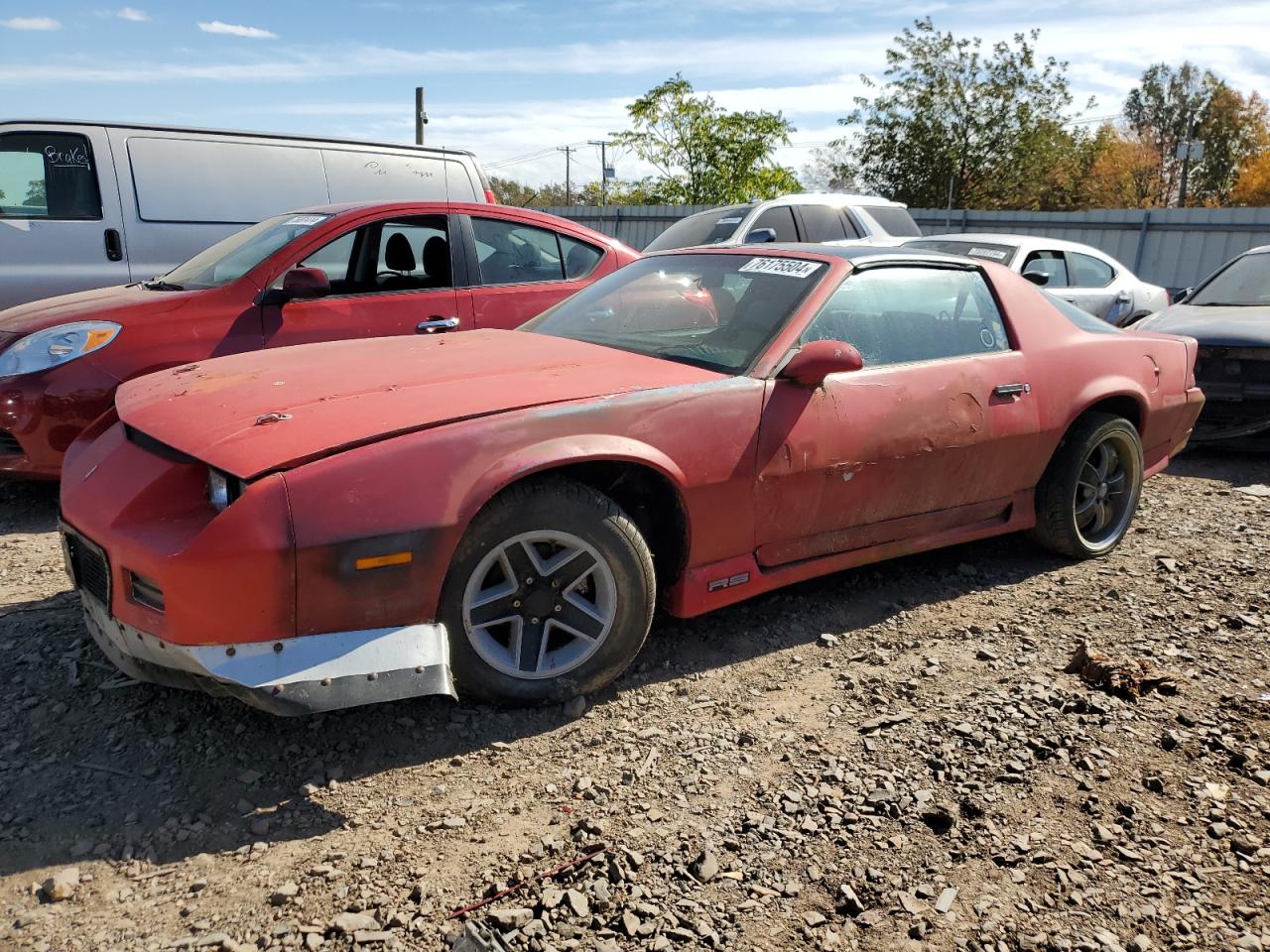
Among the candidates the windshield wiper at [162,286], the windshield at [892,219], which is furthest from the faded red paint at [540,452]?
the windshield at [892,219]

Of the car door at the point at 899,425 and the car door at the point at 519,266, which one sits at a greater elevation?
the car door at the point at 519,266

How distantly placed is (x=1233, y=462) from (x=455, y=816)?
660 centimetres

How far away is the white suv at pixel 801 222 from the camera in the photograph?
10.0m

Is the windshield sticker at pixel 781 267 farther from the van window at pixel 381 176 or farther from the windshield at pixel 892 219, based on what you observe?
the windshield at pixel 892 219

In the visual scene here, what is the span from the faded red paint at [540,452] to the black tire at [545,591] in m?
0.09

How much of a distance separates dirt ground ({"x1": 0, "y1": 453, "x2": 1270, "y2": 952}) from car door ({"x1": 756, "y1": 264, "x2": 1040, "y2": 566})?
1.57 feet

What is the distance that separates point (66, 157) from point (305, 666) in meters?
5.70

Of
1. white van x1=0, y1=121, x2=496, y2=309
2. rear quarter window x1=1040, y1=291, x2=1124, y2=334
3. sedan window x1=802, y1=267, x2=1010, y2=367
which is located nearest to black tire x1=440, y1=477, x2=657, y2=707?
sedan window x1=802, y1=267, x2=1010, y2=367

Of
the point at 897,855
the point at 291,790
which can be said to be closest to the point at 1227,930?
the point at 897,855

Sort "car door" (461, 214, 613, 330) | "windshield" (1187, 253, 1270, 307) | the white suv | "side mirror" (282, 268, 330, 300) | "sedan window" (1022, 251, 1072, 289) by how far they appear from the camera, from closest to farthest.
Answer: "side mirror" (282, 268, 330, 300), "car door" (461, 214, 613, 330), "windshield" (1187, 253, 1270, 307), "sedan window" (1022, 251, 1072, 289), the white suv

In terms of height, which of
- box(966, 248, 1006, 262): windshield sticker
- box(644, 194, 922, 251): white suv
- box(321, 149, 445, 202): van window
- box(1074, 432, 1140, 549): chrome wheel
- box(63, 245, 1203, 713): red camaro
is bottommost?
box(1074, 432, 1140, 549): chrome wheel

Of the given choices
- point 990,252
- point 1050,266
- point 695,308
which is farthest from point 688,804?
point 1050,266

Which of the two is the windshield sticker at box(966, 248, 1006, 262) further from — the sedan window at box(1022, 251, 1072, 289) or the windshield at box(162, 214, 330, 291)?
the windshield at box(162, 214, 330, 291)

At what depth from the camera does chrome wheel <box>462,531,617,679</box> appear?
9.54ft
